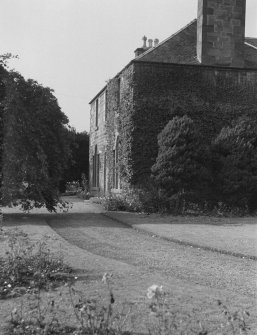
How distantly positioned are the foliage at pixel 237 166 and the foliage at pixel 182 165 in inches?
22.7

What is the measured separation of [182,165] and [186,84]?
4.30 m

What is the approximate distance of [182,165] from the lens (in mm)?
17750

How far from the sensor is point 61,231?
1306cm

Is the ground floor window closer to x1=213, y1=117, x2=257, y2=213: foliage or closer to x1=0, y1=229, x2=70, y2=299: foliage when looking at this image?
x1=213, y1=117, x2=257, y2=213: foliage

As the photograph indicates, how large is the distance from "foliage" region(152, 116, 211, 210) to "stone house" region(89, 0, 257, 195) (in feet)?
5.27

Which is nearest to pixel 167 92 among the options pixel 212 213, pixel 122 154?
pixel 122 154

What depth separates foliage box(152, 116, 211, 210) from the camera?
58.6 ft

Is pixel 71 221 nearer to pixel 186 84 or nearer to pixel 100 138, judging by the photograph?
pixel 186 84

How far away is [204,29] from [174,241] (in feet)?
42.1

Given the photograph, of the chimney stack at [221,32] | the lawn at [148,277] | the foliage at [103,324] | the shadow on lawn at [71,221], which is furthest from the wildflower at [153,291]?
the chimney stack at [221,32]

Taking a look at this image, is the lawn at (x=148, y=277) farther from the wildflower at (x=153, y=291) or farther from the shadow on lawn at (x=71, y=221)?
the shadow on lawn at (x=71, y=221)

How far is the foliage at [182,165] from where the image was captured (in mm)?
17859

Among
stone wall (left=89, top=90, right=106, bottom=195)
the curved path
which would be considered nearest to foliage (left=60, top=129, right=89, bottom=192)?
stone wall (left=89, top=90, right=106, bottom=195)

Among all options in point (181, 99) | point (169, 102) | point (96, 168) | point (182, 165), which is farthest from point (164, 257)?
point (96, 168)
